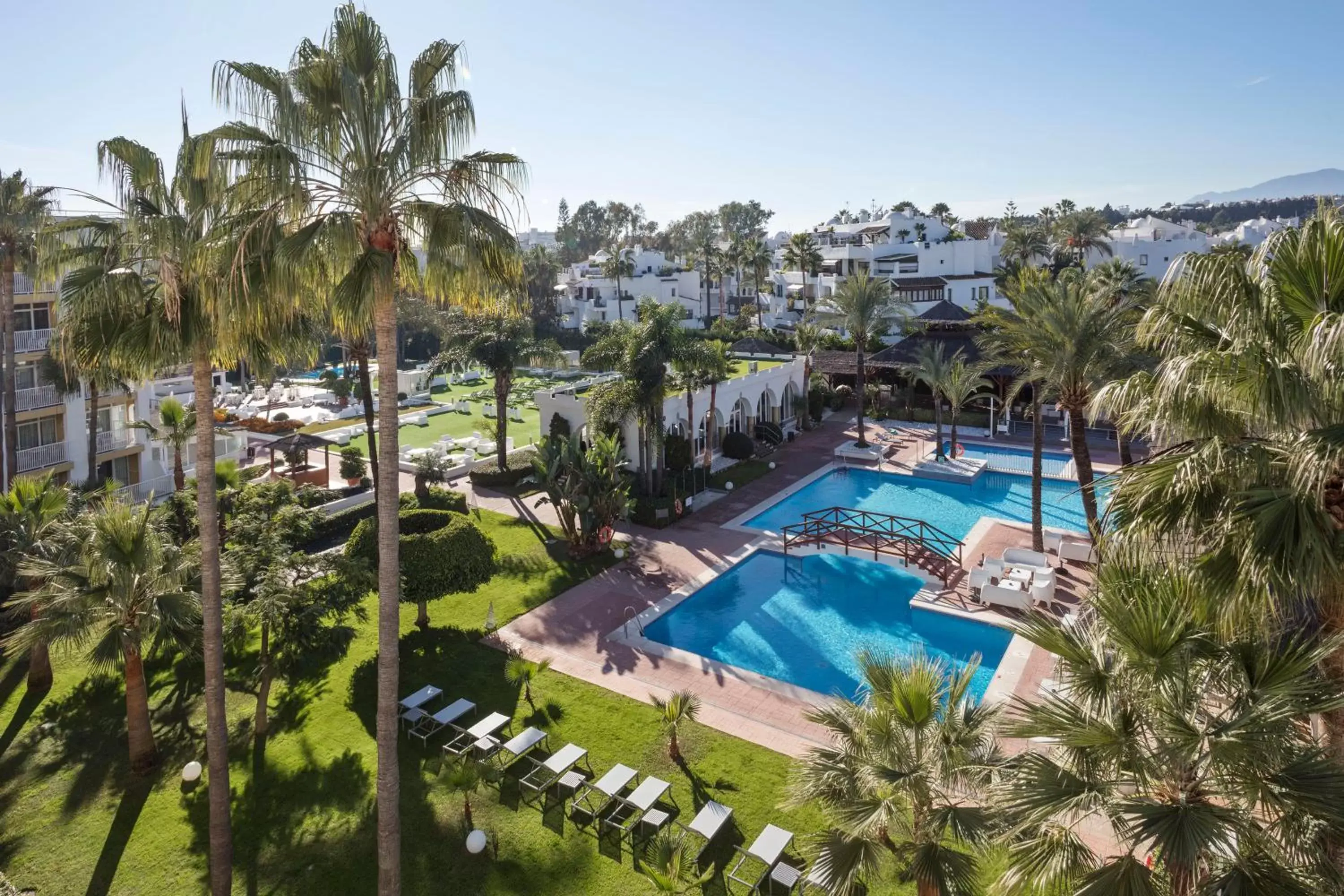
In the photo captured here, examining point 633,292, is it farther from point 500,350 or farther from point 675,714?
point 675,714

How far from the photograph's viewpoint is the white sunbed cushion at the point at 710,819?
34.3 ft

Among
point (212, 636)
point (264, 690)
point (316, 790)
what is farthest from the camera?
point (264, 690)

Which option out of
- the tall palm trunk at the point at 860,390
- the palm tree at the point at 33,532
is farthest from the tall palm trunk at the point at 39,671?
the tall palm trunk at the point at 860,390

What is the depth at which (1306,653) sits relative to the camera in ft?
17.4

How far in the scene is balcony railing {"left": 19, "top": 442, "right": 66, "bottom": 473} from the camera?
2420 centimetres

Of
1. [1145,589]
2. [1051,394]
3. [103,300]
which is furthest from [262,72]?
[1051,394]

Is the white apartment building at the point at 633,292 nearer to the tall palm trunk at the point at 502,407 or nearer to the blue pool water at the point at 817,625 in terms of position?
the tall palm trunk at the point at 502,407

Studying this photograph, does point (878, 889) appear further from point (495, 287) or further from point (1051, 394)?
point (1051, 394)

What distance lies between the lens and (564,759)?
40.0ft

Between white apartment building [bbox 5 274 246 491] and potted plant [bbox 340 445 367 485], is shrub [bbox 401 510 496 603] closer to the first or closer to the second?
white apartment building [bbox 5 274 246 491]

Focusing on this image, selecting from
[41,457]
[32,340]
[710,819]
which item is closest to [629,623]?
[710,819]

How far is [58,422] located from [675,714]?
25401 millimetres

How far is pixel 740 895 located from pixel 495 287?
816 centimetres

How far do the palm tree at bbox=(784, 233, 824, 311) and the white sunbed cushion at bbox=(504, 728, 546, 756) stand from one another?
48.1 meters
